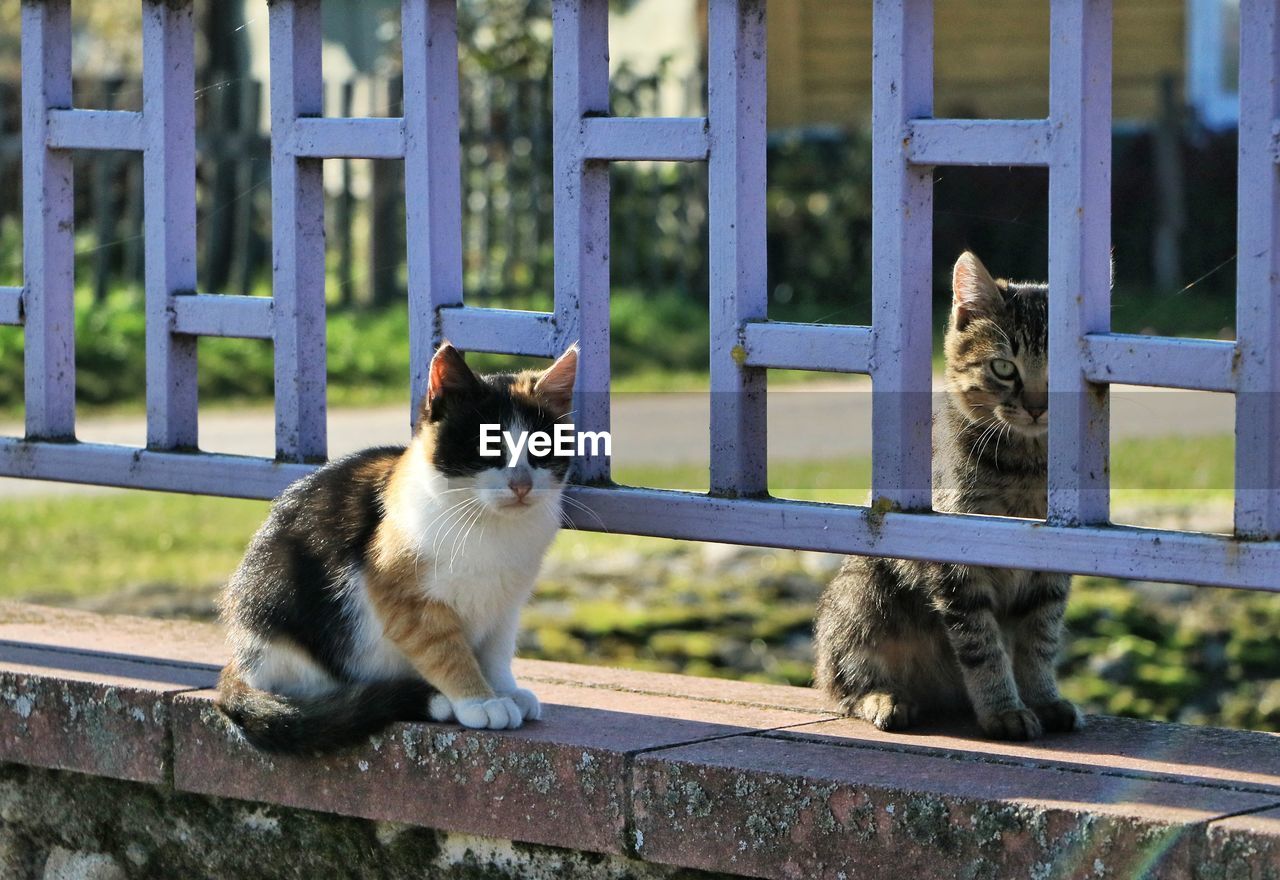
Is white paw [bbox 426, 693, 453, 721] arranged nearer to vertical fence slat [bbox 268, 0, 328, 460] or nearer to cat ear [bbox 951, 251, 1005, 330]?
vertical fence slat [bbox 268, 0, 328, 460]

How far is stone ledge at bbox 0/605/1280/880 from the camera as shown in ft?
7.50

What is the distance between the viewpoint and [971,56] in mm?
17750

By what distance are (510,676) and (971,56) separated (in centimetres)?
1574

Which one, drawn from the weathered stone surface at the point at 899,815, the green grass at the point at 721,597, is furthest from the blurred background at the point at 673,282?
the weathered stone surface at the point at 899,815

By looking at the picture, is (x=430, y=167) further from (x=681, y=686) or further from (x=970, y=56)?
(x=970, y=56)

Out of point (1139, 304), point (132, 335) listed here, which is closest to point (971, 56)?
point (1139, 304)

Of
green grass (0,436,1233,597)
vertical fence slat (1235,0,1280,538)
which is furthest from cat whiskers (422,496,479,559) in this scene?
green grass (0,436,1233,597)

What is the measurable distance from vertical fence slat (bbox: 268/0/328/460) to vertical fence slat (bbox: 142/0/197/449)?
197 millimetres

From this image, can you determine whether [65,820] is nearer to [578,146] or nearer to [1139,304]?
[578,146]

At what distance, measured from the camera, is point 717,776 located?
2.53 m

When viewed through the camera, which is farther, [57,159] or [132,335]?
[132,335]

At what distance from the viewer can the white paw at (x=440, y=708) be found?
113 inches

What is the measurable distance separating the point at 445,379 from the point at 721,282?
52 centimetres

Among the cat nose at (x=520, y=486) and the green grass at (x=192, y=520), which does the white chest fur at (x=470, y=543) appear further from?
the green grass at (x=192, y=520)
